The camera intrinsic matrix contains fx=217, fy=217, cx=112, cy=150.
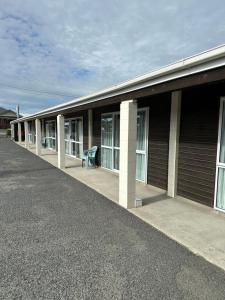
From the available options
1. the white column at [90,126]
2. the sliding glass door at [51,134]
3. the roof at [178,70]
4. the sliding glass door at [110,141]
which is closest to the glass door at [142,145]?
the sliding glass door at [110,141]

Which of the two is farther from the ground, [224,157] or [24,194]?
[224,157]

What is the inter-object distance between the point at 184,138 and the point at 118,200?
198cm

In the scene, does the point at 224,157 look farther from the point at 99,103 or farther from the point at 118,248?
the point at 99,103

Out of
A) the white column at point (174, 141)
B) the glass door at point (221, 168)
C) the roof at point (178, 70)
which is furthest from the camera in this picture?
the white column at point (174, 141)

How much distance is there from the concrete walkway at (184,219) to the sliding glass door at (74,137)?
15.9 ft

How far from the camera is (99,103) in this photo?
5270 mm

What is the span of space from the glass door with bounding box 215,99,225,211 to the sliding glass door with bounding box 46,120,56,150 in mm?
11991

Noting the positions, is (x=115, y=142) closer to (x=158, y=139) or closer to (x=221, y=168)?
(x=158, y=139)

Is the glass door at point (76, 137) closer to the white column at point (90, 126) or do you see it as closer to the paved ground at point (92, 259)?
the white column at point (90, 126)

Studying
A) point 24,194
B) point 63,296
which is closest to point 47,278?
point 63,296

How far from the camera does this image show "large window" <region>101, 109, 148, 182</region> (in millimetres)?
6046

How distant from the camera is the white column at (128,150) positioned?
413 cm

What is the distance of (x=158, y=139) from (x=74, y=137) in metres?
6.41

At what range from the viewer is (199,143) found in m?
4.44
